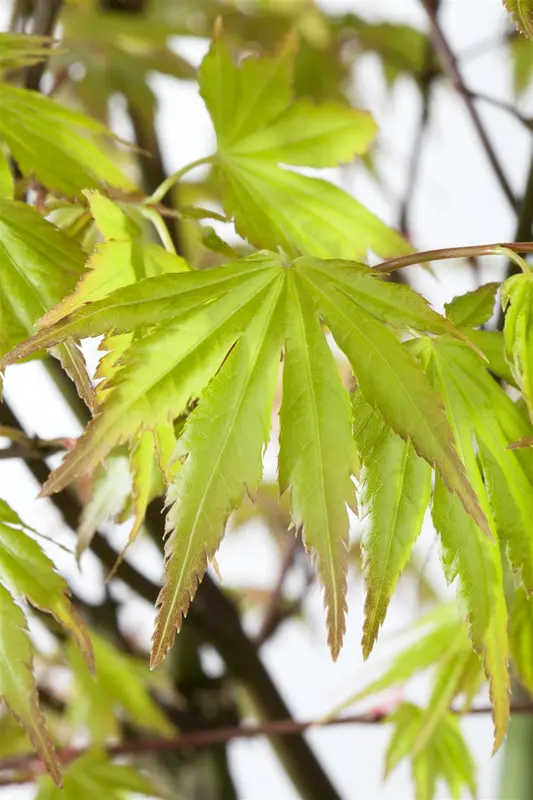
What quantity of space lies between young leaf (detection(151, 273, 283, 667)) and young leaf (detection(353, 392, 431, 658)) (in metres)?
0.03

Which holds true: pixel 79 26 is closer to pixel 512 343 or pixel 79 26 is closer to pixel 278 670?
pixel 512 343

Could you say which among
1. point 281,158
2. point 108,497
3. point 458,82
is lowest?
point 108,497

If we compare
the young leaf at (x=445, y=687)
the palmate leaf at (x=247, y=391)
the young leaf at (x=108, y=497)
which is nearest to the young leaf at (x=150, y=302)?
the palmate leaf at (x=247, y=391)

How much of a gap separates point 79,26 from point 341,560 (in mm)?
481

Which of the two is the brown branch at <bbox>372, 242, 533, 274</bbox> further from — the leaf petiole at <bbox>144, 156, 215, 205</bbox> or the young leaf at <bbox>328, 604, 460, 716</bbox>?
the young leaf at <bbox>328, 604, 460, 716</bbox>

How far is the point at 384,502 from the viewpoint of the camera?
0.20 meters

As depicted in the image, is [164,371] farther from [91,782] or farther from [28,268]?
[91,782]

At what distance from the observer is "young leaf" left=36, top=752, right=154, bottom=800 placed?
1.36 feet

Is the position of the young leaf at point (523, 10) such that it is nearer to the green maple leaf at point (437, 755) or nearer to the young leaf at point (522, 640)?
the young leaf at point (522, 640)

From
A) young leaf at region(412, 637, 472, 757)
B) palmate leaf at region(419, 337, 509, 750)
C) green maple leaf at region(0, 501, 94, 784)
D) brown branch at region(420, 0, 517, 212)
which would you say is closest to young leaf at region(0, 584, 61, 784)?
green maple leaf at region(0, 501, 94, 784)

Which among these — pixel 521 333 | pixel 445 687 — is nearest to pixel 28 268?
pixel 521 333

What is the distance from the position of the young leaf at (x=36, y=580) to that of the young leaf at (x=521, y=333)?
0.13m

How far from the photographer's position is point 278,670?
119cm

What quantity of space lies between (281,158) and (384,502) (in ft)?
0.45
